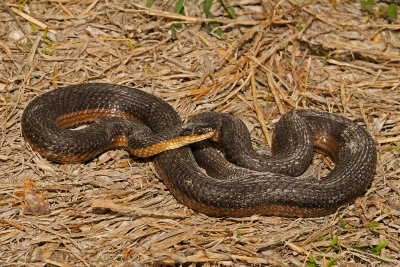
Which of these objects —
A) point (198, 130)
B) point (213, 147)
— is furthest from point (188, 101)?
point (198, 130)

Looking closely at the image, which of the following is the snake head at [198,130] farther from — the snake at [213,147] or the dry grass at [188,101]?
the dry grass at [188,101]

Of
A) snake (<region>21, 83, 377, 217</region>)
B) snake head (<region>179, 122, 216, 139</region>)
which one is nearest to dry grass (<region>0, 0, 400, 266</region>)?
snake (<region>21, 83, 377, 217</region>)

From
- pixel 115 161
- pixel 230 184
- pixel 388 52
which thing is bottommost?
pixel 115 161

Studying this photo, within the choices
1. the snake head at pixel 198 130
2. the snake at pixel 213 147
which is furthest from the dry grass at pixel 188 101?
the snake head at pixel 198 130

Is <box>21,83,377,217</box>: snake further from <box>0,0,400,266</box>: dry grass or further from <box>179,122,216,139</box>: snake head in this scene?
<box>0,0,400,266</box>: dry grass

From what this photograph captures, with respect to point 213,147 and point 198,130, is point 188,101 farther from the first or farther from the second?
point 198,130

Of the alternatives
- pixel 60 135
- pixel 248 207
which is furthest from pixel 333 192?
pixel 60 135

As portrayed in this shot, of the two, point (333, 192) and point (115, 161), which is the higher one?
point (333, 192)

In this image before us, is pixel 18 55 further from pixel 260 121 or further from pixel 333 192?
pixel 333 192
